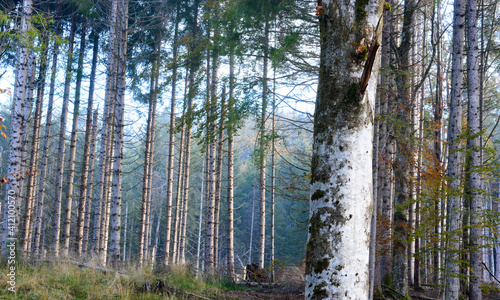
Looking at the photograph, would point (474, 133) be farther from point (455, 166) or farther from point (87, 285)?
point (87, 285)

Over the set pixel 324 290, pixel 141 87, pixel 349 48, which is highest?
pixel 141 87

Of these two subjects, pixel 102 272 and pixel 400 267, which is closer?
pixel 102 272

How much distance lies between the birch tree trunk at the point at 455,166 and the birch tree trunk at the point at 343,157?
15.5 feet

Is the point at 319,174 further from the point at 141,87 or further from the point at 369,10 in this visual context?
the point at 141,87

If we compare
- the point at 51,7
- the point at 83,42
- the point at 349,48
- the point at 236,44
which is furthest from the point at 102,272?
the point at 51,7

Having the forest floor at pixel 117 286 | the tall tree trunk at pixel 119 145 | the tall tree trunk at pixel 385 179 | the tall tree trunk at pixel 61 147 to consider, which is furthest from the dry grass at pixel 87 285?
the tall tree trunk at pixel 61 147

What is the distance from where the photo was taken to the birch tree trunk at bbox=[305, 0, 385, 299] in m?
2.04

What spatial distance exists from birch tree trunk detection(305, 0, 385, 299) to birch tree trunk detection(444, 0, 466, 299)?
4.72 m

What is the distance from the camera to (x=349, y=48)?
2.35 m

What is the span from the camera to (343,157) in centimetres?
217

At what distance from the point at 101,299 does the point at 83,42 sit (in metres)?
13.2

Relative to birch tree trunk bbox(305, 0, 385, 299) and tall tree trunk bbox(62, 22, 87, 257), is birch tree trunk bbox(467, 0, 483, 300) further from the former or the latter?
Result: tall tree trunk bbox(62, 22, 87, 257)

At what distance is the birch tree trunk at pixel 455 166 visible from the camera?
20.1 ft

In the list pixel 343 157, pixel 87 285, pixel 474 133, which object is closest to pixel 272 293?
pixel 87 285
